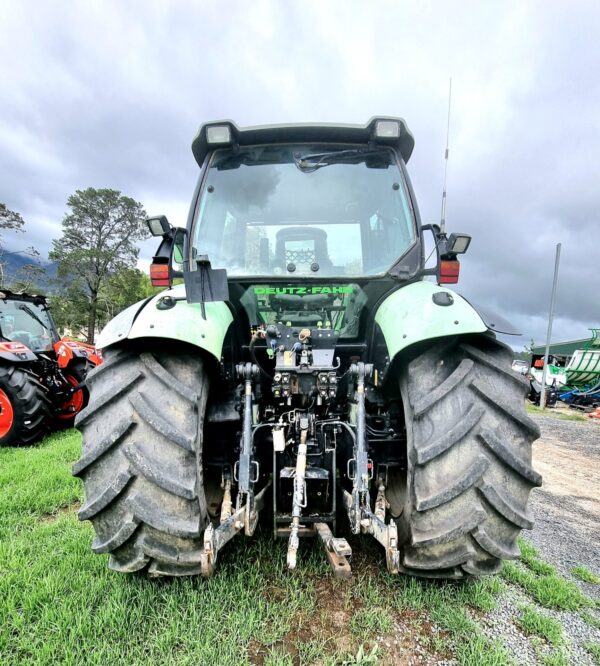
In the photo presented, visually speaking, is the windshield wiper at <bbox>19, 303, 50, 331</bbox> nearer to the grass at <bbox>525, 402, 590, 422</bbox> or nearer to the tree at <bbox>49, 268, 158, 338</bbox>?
the grass at <bbox>525, 402, 590, 422</bbox>

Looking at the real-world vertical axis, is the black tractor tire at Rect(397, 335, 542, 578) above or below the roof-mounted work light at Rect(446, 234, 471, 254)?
below

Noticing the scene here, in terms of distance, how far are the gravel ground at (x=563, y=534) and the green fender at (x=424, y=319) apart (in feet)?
4.28

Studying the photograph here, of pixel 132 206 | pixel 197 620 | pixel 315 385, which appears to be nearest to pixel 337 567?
pixel 197 620

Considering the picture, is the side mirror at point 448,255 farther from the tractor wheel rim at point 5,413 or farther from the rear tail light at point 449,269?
the tractor wheel rim at point 5,413

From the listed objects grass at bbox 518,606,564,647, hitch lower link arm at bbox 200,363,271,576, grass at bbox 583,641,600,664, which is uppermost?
hitch lower link arm at bbox 200,363,271,576

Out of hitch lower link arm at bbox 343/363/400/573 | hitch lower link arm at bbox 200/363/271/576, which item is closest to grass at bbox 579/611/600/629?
hitch lower link arm at bbox 343/363/400/573

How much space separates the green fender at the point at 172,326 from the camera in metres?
1.79

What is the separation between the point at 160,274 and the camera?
7.97ft

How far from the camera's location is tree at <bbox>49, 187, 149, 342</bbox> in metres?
30.9

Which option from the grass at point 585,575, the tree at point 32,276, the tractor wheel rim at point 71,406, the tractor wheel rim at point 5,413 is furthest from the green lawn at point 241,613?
the tree at point 32,276

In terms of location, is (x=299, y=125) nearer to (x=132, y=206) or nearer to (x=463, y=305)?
(x=463, y=305)

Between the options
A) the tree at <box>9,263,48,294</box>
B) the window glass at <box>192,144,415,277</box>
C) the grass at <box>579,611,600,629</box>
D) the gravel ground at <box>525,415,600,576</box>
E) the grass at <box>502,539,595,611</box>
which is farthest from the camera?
the tree at <box>9,263,48,294</box>

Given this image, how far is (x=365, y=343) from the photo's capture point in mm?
2439

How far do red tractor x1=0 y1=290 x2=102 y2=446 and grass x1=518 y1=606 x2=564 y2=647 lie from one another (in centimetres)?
494
